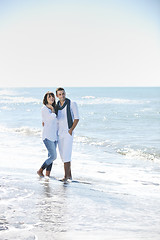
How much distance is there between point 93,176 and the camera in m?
7.10

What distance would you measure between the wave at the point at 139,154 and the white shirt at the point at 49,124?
5.00m

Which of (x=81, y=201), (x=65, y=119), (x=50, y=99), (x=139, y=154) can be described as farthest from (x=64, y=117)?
(x=139, y=154)

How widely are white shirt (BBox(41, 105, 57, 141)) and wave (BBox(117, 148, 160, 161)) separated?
5004 mm

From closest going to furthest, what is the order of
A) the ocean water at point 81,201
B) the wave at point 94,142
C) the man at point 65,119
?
the ocean water at point 81,201, the man at point 65,119, the wave at point 94,142

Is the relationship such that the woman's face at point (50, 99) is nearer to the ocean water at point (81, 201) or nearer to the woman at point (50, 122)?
the woman at point (50, 122)

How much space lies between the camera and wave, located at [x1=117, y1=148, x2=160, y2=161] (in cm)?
1047

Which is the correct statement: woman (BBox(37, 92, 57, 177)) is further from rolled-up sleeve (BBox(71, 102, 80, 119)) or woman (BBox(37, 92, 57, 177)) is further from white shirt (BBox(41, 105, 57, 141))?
rolled-up sleeve (BBox(71, 102, 80, 119))

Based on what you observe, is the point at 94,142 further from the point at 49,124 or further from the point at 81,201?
the point at 81,201

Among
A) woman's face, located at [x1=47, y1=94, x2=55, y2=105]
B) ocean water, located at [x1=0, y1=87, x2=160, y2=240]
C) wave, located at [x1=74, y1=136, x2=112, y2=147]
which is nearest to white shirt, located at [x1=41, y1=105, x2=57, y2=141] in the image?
woman's face, located at [x1=47, y1=94, x2=55, y2=105]

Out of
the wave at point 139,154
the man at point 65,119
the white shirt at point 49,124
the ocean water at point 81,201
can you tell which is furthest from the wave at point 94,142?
the white shirt at point 49,124

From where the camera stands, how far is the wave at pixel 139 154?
1047 centimetres

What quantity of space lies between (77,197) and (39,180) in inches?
51.6

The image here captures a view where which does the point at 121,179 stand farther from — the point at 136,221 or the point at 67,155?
the point at 136,221

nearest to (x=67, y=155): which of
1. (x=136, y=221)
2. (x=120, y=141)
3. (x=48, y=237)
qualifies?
(x=136, y=221)
